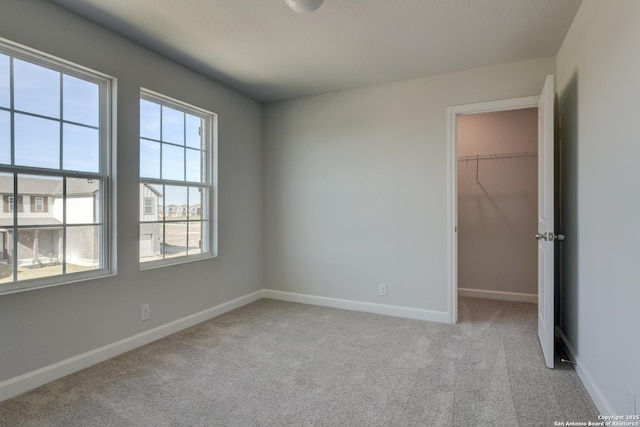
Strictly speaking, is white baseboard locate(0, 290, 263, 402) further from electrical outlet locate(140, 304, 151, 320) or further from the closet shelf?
the closet shelf

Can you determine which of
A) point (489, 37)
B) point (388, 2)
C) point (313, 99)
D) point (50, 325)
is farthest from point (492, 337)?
point (50, 325)

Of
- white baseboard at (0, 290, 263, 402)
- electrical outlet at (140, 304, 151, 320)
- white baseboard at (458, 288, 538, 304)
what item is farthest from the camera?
white baseboard at (458, 288, 538, 304)

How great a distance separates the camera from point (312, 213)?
406cm

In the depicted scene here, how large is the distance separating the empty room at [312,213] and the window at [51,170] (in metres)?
0.01

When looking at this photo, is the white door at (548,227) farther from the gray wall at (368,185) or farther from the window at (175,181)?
the window at (175,181)

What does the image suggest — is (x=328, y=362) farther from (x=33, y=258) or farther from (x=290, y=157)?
(x=290, y=157)

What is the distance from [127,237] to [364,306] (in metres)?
2.43

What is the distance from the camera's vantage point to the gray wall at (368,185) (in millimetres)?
3369

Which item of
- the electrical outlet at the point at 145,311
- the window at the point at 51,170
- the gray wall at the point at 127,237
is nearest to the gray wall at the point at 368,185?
the gray wall at the point at 127,237

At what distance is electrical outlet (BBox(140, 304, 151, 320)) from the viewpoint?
2817 millimetres

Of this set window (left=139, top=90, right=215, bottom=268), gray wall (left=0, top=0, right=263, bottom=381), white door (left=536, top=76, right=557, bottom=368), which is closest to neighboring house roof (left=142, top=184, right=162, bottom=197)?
window (left=139, top=90, right=215, bottom=268)

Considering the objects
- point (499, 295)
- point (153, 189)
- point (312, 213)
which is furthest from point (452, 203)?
point (153, 189)

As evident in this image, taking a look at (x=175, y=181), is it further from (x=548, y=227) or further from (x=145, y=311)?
(x=548, y=227)

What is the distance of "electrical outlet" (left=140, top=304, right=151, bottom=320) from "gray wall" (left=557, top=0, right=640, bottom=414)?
3162mm
